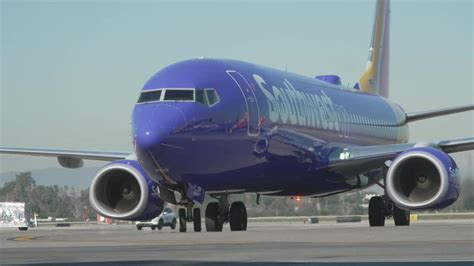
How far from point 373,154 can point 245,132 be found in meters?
4.88

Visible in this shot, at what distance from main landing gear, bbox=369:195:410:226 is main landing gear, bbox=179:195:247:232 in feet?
17.7

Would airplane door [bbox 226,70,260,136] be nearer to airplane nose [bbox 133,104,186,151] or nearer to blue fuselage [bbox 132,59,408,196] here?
blue fuselage [bbox 132,59,408,196]

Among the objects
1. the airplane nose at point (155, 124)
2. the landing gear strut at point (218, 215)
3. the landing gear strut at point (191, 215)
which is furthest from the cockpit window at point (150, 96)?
the landing gear strut at point (218, 215)

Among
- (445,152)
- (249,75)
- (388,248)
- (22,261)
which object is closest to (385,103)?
(445,152)

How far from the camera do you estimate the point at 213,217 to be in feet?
82.8

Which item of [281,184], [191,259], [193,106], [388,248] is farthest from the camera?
[281,184]

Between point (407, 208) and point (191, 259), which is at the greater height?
point (407, 208)

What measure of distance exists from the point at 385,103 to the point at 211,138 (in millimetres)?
16346

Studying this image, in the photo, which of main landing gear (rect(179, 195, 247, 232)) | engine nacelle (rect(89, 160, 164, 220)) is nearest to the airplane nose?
engine nacelle (rect(89, 160, 164, 220))

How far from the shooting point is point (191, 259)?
14.5 m

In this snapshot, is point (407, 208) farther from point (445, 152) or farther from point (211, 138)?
point (211, 138)

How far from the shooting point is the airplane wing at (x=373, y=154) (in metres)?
26.5

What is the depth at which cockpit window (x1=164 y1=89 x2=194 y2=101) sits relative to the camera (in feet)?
72.1

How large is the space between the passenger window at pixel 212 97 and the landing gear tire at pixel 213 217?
11.4 feet
